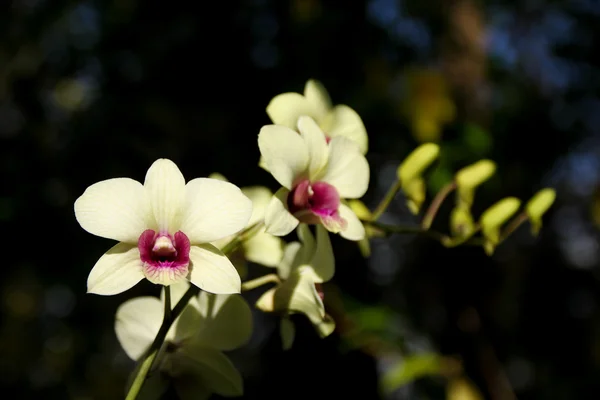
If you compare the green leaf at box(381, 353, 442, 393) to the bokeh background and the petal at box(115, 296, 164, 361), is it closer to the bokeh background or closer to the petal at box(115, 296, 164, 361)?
the bokeh background

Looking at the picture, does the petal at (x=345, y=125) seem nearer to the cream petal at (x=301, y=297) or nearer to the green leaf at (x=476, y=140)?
the cream petal at (x=301, y=297)

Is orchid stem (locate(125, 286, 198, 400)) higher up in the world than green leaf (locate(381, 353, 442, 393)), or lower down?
higher up

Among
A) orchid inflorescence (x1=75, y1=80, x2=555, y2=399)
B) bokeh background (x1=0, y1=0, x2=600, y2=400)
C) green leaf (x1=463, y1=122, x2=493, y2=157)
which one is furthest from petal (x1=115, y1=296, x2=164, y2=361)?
green leaf (x1=463, y1=122, x2=493, y2=157)

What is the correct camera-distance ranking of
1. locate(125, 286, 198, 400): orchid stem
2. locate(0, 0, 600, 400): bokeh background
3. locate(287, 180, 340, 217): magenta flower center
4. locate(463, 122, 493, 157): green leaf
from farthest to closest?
locate(0, 0, 600, 400): bokeh background < locate(463, 122, 493, 157): green leaf < locate(287, 180, 340, 217): magenta flower center < locate(125, 286, 198, 400): orchid stem

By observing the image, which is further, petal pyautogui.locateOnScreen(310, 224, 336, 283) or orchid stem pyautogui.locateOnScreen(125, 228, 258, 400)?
petal pyautogui.locateOnScreen(310, 224, 336, 283)

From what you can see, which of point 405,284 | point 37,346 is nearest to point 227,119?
point 405,284

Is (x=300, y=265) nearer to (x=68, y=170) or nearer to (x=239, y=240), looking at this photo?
(x=239, y=240)

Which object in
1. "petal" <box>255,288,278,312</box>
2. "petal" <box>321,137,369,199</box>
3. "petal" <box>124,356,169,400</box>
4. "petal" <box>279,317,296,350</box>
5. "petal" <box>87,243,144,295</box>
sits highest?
"petal" <box>321,137,369,199</box>
